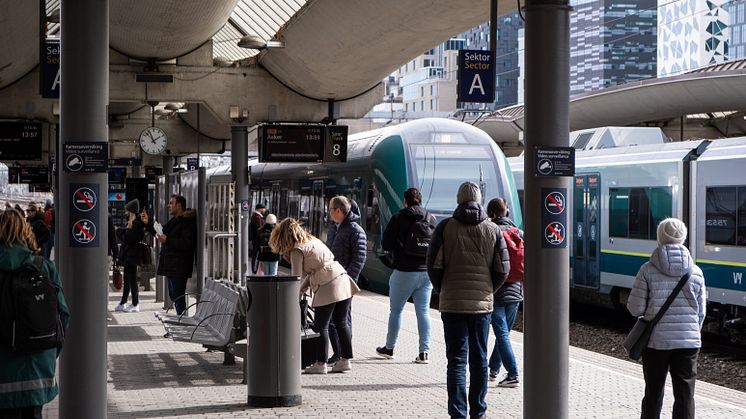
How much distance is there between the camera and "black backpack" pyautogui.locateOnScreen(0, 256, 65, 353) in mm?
6023

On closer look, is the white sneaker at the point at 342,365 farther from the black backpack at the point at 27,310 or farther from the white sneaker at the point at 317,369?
the black backpack at the point at 27,310

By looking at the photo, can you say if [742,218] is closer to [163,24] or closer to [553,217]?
[163,24]

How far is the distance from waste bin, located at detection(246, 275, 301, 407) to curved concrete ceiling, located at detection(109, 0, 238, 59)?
744cm

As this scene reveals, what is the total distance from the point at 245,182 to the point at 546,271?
14.9 metres

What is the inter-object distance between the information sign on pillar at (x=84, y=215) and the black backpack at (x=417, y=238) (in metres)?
4.17

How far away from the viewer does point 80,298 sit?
7895mm

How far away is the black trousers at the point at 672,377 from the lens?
25.3 ft

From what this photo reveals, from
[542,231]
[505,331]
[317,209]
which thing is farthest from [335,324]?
[317,209]

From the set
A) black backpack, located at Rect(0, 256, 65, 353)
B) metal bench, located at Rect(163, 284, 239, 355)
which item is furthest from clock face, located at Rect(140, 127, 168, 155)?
black backpack, located at Rect(0, 256, 65, 353)

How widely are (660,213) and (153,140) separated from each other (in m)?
12.1

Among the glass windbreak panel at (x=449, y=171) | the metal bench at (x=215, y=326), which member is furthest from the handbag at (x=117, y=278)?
the metal bench at (x=215, y=326)

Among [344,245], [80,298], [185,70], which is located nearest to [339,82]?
[185,70]

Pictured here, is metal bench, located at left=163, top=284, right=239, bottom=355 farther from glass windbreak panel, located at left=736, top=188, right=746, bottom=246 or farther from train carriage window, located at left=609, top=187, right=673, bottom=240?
train carriage window, located at left=609, top=187, right=673, bottom=240

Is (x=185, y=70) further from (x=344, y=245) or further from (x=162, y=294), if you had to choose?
(x=344, y=245)
